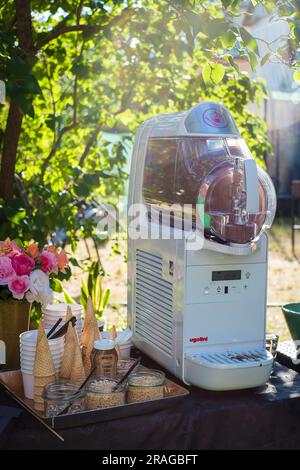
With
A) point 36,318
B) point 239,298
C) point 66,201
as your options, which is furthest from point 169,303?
point 66,201

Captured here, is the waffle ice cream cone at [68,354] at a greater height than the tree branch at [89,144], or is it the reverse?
the tree branch at [89,144]

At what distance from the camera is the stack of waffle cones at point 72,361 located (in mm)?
1666

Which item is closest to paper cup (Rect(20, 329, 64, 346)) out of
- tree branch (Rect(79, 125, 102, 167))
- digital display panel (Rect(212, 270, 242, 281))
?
digital display panel (Rect(212, 270, 242, 281))

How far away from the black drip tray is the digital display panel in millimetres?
403

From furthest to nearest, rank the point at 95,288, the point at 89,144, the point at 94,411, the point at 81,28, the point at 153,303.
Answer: the point at 95,288 < the point at 89,144 < the point at 81,28 < the point at 153,303 < the point at 94,411

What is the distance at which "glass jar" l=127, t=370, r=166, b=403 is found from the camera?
5.36 ft

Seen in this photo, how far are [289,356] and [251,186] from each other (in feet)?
2.28

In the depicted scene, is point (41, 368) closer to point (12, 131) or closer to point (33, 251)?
point (33, 251)

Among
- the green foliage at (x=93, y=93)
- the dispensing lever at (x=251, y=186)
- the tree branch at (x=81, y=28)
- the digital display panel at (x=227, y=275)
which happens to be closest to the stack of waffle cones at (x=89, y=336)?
the digital display panel at (x=227, y=275)

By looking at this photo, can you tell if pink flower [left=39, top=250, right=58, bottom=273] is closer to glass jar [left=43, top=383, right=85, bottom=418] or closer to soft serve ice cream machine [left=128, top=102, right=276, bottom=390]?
soft serve ice cream machine [left=128, top=102, right=276, bottom=390]

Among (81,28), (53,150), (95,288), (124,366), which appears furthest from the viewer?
(95,288)

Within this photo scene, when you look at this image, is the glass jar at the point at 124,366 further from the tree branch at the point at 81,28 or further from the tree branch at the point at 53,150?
the tree branch at the point at 53,150

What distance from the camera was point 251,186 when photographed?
1.65 m

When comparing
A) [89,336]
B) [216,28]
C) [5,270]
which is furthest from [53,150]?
[89,336]
